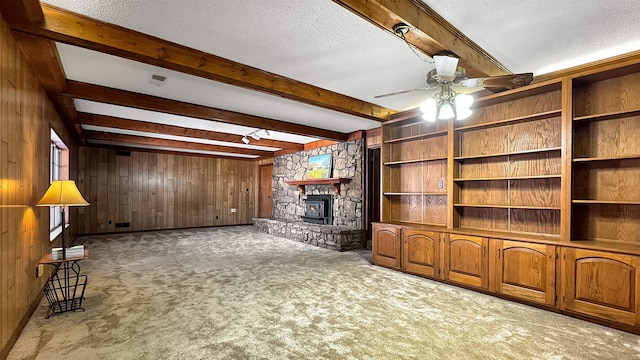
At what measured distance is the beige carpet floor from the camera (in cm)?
225

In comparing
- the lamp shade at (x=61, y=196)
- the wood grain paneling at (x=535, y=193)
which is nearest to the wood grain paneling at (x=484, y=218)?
the wood grain paneling at (x=535, y=193)

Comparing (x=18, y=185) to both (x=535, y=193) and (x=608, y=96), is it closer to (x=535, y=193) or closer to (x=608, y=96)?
(x=535, y=193)

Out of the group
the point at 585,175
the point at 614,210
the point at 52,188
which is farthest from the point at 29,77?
the point at 614,210

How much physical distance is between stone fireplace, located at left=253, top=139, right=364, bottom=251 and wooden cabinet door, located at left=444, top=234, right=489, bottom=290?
243 cm

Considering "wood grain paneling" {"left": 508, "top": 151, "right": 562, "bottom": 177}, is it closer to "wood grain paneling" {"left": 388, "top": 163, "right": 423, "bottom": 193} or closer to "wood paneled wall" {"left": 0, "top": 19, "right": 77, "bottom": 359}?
"wood grain paneling" {"left": 388, "top": 163, "right": 423, "bottom": 193}

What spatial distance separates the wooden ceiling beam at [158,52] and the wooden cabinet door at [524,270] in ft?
9.41

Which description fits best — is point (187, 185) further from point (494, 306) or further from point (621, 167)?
point (621, 167)

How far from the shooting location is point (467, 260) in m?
3.72

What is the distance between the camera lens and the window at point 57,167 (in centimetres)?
485

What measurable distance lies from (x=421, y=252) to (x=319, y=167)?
3.95 meters

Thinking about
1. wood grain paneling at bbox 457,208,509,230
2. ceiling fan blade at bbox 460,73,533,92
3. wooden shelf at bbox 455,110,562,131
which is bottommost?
wood grain paneling at bbox 457,208,509,230

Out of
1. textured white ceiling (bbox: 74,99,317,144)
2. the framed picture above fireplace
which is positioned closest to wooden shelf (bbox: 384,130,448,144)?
the framed picture above fireplace

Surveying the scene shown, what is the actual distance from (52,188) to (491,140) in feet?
16.2

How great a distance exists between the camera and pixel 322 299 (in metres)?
3.30
